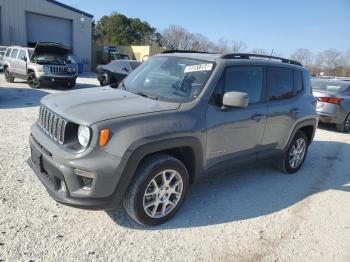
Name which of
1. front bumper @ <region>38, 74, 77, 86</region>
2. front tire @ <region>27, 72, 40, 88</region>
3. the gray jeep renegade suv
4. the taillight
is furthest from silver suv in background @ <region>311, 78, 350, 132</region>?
front tire @ <region>27, 72, 40, 88</region>

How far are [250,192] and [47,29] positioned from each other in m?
24.0

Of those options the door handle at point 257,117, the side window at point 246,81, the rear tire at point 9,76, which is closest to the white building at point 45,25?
the rear tire at point 9,76

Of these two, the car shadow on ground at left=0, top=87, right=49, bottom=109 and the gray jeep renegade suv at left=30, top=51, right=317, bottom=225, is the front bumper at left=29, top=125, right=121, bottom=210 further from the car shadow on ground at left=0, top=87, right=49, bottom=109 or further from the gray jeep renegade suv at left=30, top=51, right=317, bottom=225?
the car shadow on ground at left=0, top=87, right=49, bottom=109

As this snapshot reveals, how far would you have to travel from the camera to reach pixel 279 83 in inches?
184

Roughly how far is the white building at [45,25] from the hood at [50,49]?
10404 mm

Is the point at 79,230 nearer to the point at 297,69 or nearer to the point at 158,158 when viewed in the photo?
the point at 158,158

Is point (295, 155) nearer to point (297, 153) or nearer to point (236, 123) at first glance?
point (297, 153)

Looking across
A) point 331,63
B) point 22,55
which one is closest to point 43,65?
point 22,55

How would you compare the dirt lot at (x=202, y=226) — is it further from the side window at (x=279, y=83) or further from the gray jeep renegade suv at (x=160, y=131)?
the side window at (x=279, y=83)

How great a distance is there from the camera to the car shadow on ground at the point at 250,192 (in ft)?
11.8

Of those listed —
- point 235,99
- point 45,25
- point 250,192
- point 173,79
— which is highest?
point 45,25

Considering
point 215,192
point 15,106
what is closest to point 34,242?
point 215,192

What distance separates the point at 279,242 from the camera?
11.0ft

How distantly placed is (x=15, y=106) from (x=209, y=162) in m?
7.68
